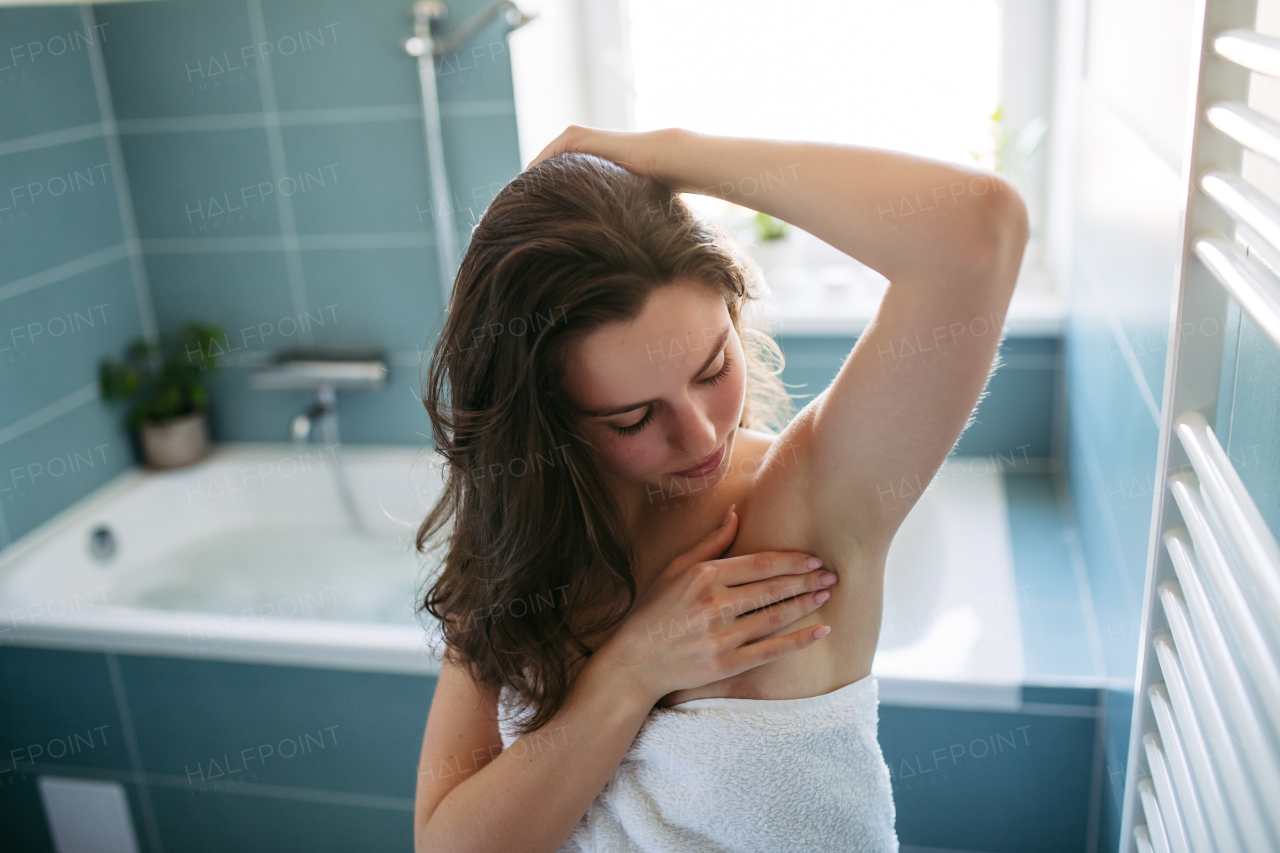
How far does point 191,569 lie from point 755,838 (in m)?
1.87

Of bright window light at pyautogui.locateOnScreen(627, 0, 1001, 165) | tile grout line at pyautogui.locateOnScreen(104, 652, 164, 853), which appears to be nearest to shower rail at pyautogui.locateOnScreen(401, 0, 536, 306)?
bright window light at pyautogui.locateOnScreen(627, 0, 1001, 165)

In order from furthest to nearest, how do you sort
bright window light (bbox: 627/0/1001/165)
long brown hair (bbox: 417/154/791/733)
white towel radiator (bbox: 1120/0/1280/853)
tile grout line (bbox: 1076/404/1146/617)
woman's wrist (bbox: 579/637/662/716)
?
bright window light (bbox: 627/0/1001/165), tile grout line (bbox: 1076/404/1146/617), woman's wrist (bbox: 579/637/662/716), long brown hair (bbox: 417/154/791/733), white towel radiator (bbox: 1120/0/1280/853)

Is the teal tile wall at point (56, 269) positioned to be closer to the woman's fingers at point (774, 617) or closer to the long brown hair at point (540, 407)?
the long brown hair at point (540, 407)

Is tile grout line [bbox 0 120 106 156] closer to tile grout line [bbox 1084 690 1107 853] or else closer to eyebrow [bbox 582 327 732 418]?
eyebrow [bbox 582 327 732 418]

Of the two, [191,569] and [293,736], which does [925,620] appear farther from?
[191,569]

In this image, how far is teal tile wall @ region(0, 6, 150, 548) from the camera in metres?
2.04

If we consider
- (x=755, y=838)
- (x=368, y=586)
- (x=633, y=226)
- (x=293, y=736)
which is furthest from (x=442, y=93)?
(x=755, y=838)

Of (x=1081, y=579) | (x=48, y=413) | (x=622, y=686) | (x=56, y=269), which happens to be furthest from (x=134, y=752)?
(x=1081, y=579)

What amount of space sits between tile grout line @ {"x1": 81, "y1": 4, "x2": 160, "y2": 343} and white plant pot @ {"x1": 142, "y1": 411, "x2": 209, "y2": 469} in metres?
0.23

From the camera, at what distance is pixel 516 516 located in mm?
854

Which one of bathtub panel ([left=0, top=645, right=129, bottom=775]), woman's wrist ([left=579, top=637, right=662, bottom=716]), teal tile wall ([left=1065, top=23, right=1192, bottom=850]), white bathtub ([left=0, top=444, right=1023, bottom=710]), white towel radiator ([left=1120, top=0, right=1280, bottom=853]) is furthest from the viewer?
bathtub panel ([left=0, top=645, right=129, bottom=775])

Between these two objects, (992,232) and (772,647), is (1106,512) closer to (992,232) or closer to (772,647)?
(772,647)

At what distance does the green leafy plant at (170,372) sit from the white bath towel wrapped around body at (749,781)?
1.80 meters

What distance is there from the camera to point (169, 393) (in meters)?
2.44
